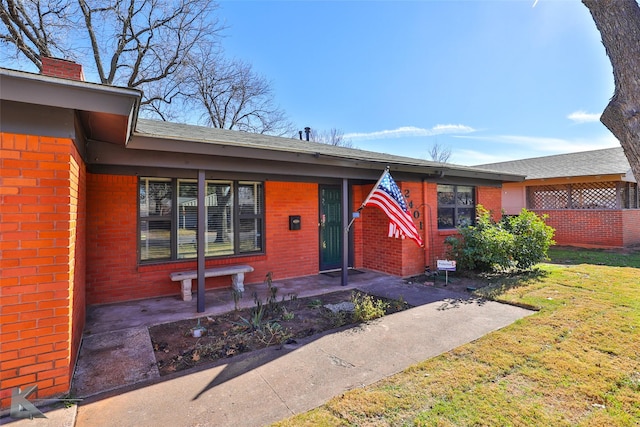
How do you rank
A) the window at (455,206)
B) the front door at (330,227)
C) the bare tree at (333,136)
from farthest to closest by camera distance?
the bare tree at (333,136) → the window at (455,206) → the front door at (330,227)

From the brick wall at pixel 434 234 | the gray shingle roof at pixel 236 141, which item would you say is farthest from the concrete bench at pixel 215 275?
the brick wall at pixel 434 234

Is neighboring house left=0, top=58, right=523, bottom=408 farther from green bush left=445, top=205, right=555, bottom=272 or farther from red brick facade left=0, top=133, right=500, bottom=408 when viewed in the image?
green bush left=445, top=205, right=555, bottom=272

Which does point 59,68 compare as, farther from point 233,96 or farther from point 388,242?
point 233,96

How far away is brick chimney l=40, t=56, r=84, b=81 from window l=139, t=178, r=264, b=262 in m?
2.56

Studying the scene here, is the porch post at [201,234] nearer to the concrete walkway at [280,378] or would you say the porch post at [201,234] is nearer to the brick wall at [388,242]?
the concrete walkway at [280,378]

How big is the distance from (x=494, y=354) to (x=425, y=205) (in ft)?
16.0

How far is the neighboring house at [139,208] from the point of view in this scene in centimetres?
254

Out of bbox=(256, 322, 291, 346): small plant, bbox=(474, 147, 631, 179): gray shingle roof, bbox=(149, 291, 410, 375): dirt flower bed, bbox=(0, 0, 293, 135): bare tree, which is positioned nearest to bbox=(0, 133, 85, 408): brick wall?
bbox=(149, 291, 410, 375): dirt flower bed

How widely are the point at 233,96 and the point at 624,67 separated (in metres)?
22.0

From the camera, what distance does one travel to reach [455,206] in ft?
29.0

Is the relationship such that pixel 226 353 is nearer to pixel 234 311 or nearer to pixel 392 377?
pixel 234 311

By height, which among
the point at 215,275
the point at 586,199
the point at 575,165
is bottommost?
the point at 215,275

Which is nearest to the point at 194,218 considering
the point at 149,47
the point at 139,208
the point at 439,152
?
the point at 139,208

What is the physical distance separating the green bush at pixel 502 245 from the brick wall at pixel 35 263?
23.8 feet
